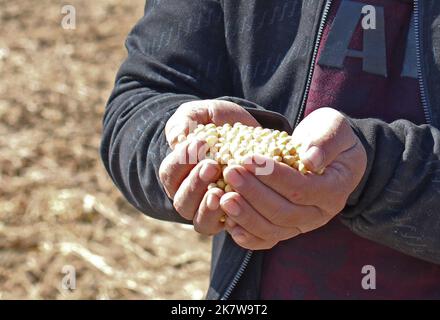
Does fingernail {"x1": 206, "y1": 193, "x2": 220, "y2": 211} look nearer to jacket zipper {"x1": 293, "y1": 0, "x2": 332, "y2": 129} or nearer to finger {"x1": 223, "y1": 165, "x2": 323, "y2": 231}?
finger {"x1": 223, "y1": 165, "x2": 323, "y2": 231}

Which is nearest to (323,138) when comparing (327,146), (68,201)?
(327,146)

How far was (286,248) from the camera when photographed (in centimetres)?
119

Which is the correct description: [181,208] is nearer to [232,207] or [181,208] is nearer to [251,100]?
[232,207]

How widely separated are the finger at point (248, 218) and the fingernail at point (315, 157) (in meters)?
0.08

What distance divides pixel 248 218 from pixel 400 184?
0.19 meters

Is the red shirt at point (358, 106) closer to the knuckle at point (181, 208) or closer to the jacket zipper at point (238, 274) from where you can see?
the jacket zipper at point (238, 274)

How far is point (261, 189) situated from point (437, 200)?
9.1 inches

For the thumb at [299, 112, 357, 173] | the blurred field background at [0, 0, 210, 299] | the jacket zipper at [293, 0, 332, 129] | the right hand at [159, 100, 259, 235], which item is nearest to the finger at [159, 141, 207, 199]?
the right hand at [159, 100, 259, 235]

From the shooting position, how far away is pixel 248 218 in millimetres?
945

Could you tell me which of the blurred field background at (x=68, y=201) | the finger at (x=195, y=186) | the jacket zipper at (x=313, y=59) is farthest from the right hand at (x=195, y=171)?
the blurred field background at (x=68, y=201)

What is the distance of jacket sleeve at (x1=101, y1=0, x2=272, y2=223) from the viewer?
45.8 inches

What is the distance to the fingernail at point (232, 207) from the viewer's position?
3.04 feet

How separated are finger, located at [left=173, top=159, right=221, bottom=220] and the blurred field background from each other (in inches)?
45.3
